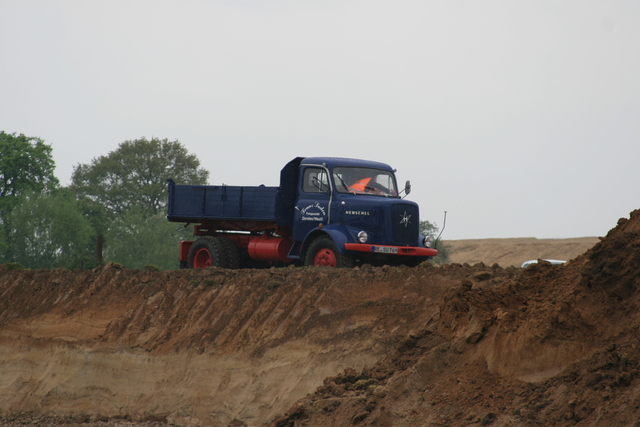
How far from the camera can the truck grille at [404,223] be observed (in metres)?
17.2

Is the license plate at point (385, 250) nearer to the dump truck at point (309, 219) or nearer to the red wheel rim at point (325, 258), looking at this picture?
the dump truck at point (309, 219)

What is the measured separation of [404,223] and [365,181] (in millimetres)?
1682

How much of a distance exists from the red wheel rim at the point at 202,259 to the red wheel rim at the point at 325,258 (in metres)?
4.26

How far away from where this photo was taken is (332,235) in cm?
1695

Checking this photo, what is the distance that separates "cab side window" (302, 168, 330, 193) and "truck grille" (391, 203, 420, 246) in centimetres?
177

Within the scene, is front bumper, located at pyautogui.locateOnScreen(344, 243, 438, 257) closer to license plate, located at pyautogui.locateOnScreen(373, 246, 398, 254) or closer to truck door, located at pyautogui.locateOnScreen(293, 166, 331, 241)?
license plate, located at pyautogui.locateOnScreen(373, 246, 398, 254)

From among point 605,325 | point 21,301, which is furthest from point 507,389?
point 21,301

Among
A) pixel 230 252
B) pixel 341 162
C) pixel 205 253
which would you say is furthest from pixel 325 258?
pixel 205 253

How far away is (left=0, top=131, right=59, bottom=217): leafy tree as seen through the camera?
171 feet

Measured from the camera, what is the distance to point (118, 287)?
1939 cm

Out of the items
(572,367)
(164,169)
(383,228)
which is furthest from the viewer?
(164,169)

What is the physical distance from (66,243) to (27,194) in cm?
397

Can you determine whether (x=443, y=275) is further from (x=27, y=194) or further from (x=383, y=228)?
(x=27, y=194)

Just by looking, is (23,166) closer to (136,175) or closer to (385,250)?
(136,175)
